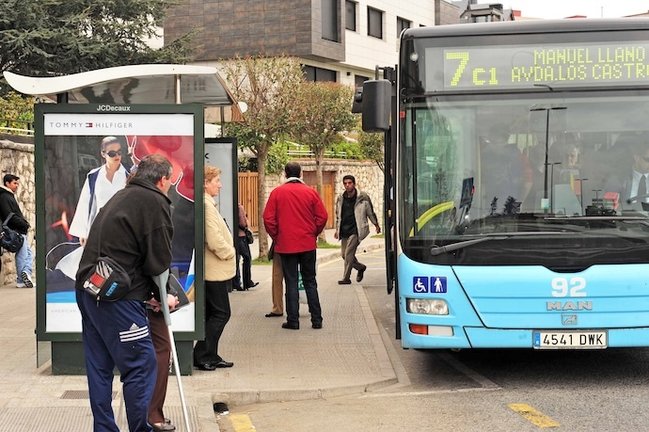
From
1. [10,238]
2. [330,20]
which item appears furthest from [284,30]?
[10,238]

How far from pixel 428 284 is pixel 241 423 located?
74.5 inches

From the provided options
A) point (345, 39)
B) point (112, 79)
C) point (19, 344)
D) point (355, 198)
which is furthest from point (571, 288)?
point (345, 39)

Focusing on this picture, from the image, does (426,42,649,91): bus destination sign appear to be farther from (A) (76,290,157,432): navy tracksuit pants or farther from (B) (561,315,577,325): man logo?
(A) (76,290,157,432): navy tracksuit pants

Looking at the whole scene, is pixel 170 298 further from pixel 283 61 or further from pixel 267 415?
pixel 283 61

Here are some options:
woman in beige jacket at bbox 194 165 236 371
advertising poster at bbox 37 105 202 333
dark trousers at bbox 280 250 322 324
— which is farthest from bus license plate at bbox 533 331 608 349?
dark trousers at bbox 280 250 322 324

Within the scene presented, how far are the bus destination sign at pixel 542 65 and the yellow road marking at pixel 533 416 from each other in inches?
103

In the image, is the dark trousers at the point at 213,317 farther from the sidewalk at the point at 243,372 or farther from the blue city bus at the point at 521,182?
the blue city bus at the point at 521,182

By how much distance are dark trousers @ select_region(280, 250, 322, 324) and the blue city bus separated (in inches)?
113

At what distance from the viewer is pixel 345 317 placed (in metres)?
11.9

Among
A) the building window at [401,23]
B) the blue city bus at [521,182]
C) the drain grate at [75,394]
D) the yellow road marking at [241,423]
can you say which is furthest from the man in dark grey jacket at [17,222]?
the building window at [401,23]

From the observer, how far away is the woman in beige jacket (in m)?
8.05

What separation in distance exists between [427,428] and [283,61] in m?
17.9

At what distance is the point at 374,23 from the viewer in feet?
157

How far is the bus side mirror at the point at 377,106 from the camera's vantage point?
25.7ft
